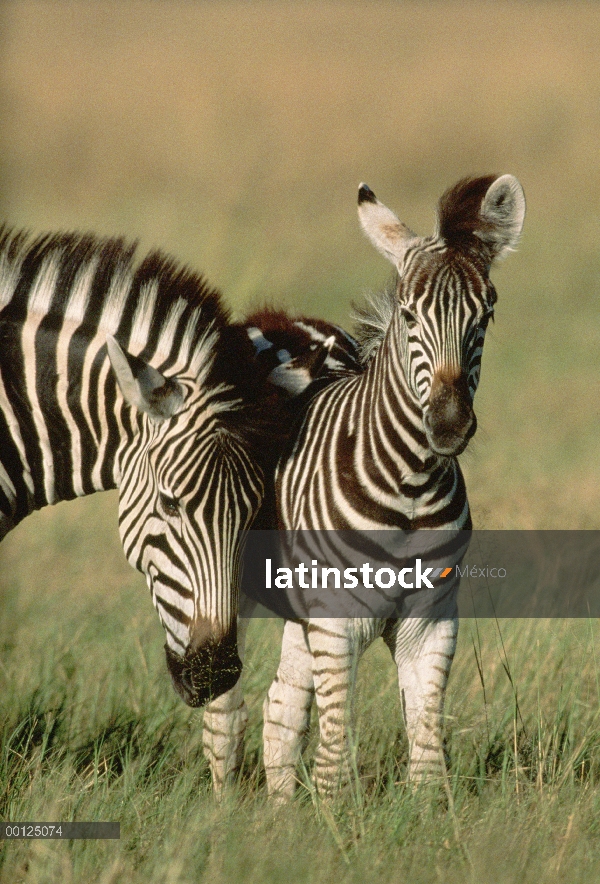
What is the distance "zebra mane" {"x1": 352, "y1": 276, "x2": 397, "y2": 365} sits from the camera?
436cm

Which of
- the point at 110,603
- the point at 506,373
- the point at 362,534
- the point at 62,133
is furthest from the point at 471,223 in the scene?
the point at 506,373

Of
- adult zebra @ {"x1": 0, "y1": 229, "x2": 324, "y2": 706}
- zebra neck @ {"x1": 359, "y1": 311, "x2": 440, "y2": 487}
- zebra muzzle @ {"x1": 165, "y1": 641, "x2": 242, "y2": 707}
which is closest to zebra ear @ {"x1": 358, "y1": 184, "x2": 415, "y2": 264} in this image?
zebra neck @ {"x1": 359, "y1": 311, "x2": 440, "y2": 487}

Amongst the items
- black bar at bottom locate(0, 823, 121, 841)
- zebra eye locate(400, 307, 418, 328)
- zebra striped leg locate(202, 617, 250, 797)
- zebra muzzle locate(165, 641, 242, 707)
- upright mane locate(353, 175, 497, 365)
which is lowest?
black bar at bottom locate(0, 823, 121, 841)

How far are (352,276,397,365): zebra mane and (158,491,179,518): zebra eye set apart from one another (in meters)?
1.12

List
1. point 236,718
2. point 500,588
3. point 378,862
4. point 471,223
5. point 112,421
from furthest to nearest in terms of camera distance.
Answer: point 500,588 → point 236,718 → point 112,421 → point 471,223 → point 378,862

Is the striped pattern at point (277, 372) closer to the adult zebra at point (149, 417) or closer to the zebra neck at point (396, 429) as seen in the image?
the adult zebra at point (149, 417)

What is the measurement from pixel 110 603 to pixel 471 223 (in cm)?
444

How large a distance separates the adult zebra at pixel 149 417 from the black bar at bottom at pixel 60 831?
1.92 ft

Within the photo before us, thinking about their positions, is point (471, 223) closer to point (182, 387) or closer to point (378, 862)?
point (182, 387)

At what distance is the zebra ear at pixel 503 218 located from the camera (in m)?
3.79

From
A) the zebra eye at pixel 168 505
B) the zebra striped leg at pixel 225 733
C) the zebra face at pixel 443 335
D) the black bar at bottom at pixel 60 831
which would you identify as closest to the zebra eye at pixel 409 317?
the zebra face at pixel 443 335

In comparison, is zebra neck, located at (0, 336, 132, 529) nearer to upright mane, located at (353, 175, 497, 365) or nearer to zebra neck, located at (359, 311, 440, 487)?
zebra neck, located at (359, 311, 440, 487)

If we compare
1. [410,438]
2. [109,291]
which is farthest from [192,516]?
[109,291]

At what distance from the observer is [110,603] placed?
7.28 meters
